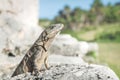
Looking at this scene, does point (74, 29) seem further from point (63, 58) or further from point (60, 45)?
point (63, 58)

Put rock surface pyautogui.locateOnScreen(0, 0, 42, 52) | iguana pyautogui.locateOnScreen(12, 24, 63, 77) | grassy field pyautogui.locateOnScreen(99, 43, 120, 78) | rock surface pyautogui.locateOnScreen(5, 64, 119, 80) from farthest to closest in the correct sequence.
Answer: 1. grassy field pyautogui.locateOnScreen(99, 43, 120, 78)
2. rock surface pyautogui.locateOnScreen(0, 0, 42, 52)
3. iguana pyautogui.locateOnScreen(12, 24, 63, 77)
4. rock surface pyautogui.locateOnScreen(5, 64, 119, 80)

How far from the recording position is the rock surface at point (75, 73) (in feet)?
25.3

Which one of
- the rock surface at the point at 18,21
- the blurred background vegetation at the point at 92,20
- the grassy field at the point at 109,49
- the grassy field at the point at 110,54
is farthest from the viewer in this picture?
the blurred background vegetation at the point at 92,20

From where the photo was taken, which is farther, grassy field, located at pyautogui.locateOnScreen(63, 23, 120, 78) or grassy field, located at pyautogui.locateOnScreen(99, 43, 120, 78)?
grassy field, located at pyautogui.locateOnScreen(99, 43, 120, 78)

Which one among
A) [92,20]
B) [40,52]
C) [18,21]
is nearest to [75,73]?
[40,52]

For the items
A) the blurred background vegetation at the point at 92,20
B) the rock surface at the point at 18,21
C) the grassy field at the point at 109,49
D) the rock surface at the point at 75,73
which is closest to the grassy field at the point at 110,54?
the grassy field at the point at 109,49

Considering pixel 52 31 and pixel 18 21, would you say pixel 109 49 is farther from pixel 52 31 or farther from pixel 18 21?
pixel 52 31

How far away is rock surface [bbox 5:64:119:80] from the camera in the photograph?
7.71 metres

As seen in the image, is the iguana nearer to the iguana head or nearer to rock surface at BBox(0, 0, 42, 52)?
the iguana head

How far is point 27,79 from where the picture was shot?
8312 millimetres

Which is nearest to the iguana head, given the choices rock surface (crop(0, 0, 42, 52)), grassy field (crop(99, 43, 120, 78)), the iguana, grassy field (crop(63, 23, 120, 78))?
the iguana

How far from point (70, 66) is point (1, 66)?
2615 mm

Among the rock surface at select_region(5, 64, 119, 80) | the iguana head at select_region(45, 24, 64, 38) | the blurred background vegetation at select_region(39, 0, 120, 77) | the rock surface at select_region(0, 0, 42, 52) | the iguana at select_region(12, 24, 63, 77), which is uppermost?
the blurred background vegetation at select_region(39, 0, 120, 77)

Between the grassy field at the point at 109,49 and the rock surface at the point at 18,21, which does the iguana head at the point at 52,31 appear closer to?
the rock surface at the point at 18,21
